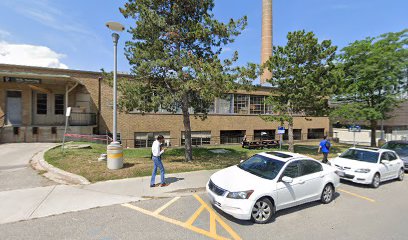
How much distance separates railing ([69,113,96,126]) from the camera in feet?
51.4

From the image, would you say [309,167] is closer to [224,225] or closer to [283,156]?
[283,156]

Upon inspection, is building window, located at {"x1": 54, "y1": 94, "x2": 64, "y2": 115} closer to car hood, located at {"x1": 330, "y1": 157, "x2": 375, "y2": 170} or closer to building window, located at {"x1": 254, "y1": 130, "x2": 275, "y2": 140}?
car hood, located at {"x1": 330, "y1": 157, "x2": 375, "y2": 170}

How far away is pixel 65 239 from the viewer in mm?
4008

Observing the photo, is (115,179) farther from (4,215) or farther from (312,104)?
(312,104)

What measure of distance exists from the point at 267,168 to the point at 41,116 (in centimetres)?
1715

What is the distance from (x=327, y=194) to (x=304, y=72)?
10.6 metres

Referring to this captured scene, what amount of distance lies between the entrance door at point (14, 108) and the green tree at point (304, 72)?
58.0 ft

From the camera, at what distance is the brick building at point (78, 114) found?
1438 centimetres

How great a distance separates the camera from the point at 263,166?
19.8ft

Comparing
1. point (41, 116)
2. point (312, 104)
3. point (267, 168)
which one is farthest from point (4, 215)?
point (312, 104)

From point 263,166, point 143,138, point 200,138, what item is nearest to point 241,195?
point 263,166

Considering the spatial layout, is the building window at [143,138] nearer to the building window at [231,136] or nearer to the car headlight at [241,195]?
the building window at [231,136]

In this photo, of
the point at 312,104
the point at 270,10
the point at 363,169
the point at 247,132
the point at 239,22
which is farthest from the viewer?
the point at 270,10

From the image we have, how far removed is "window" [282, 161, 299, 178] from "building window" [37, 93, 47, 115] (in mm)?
17630
